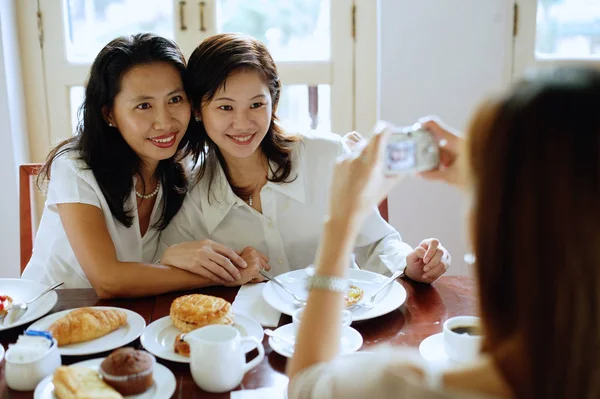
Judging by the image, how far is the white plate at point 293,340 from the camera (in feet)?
3.84

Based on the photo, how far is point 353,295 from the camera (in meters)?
1.41

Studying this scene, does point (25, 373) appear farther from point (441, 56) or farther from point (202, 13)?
point (441, 56)

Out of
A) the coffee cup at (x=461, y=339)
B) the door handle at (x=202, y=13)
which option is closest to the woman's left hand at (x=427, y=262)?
the coffee cup at (x=461, y=339)

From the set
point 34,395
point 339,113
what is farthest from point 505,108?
point 339,113

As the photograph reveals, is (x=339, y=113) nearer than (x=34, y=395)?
No

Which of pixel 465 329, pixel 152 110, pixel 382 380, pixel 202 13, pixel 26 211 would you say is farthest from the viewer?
pixel 202 13

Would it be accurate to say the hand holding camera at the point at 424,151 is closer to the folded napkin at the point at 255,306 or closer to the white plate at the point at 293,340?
the white plate at the point at 293,340

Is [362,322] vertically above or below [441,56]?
below

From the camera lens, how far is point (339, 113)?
8.79 ft

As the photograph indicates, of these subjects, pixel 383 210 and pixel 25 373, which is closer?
pixel 25 373

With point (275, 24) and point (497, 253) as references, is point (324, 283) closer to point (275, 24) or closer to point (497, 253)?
point (497, 253)

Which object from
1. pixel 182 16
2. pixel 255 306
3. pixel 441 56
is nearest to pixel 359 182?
pixel 255 306

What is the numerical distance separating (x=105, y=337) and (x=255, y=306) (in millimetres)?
336

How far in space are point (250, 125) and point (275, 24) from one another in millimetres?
1051
